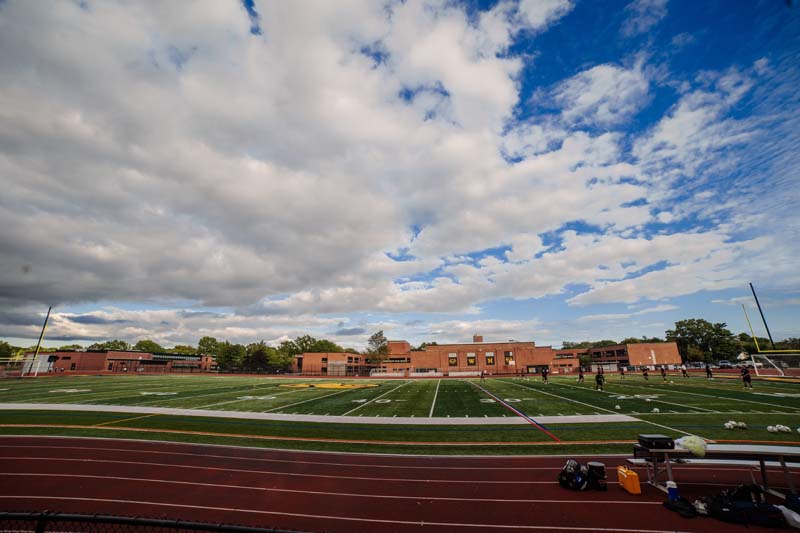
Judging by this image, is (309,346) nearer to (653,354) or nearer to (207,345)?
(207,345)

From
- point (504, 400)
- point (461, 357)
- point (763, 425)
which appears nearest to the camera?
point (763, 425)

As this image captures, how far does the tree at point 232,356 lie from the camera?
4245 inches

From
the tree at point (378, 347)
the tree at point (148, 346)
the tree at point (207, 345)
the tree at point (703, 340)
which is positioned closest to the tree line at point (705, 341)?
the tree at point (703, 340)

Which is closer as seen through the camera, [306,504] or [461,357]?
[306,504]

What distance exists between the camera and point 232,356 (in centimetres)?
10775

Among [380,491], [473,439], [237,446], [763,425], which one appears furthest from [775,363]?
[237,446]

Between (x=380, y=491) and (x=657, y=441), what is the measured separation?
8458 millimetres

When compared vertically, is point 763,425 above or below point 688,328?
below

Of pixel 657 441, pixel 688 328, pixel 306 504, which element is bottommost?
pixel 306 504

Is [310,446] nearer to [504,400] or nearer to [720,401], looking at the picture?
[504,400]

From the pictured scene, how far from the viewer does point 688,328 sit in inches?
4274

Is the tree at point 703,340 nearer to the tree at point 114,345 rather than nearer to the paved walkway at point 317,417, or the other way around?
the paved walkway at point 317,417

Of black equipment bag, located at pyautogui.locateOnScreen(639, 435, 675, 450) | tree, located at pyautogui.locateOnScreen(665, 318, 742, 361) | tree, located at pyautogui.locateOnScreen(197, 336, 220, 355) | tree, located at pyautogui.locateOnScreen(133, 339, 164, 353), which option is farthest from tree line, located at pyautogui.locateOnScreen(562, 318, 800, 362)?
tree, located at pyautogui.locateOnScreen(133, 339, 164, 353)

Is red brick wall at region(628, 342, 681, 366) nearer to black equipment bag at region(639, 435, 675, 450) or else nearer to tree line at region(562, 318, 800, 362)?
tree line at region(562, 318, 800, 362)
